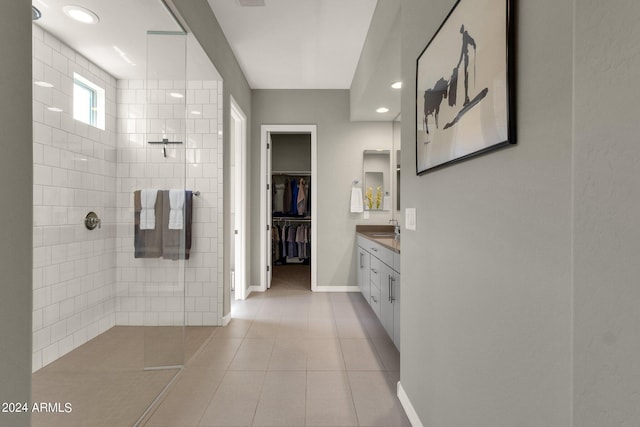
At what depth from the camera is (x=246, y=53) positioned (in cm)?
363

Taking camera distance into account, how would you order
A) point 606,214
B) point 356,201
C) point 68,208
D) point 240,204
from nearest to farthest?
point 606,214, point 68,208, point 240,204, point 356,201

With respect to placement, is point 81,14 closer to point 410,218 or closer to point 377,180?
point 410,218

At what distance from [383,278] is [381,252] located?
9.4 inches

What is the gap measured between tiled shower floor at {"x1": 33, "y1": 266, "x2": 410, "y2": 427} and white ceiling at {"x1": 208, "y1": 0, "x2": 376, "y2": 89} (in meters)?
2.95

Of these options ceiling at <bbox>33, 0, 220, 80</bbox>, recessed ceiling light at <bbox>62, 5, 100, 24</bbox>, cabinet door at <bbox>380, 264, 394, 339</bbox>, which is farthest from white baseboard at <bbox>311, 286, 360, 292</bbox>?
recessed ceiling light at <bbox>62, 5, 100, 24</bbox>

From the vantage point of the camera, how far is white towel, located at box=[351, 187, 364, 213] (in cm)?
462

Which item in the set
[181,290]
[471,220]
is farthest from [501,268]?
[181,290]

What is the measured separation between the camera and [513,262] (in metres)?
0.90

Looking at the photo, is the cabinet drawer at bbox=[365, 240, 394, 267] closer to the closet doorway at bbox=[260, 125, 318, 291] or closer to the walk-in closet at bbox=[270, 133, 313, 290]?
the closet doorway at bbox=[260, 125, 318, 291]

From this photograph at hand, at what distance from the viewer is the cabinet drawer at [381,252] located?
8.46 feet

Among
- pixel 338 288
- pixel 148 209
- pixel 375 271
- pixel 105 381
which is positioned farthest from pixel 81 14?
pixel 338 288

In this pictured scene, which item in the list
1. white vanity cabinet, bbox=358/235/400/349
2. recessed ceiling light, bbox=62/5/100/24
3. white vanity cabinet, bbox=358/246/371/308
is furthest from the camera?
white vanity cabinet, bbox=358/246/371/308

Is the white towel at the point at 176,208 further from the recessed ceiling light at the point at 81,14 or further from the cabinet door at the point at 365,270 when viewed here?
the cabinet door at the point at 365,270

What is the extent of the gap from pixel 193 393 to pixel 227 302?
1319 mm
